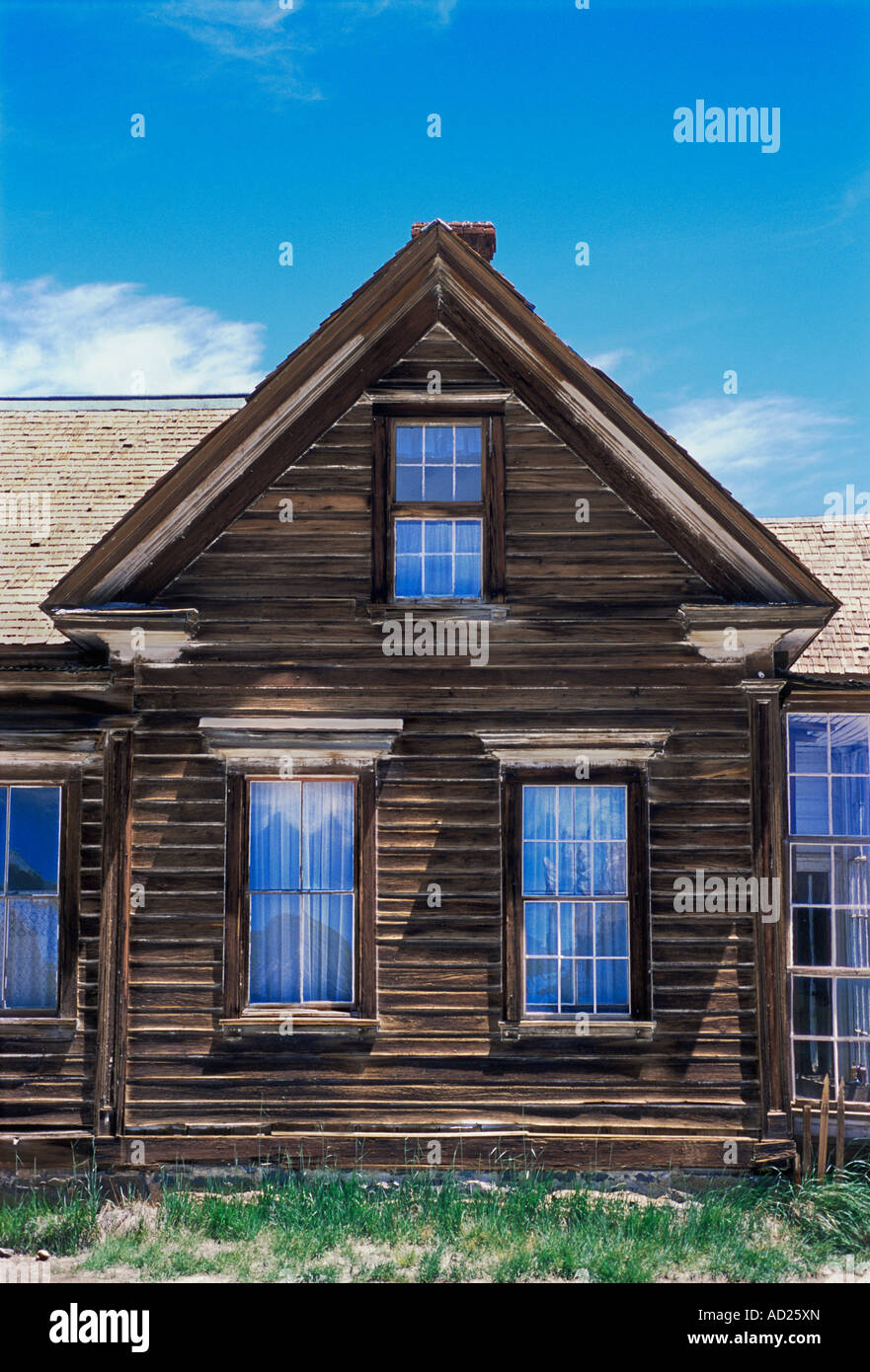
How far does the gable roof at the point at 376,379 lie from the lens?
30.8 feet

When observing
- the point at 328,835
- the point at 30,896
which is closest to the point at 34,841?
the point at 30,896

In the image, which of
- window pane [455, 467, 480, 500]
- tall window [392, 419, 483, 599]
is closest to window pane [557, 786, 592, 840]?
tall window [392, 419, 483, 599]

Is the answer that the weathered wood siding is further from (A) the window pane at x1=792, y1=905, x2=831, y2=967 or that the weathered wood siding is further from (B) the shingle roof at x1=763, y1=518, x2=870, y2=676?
(A) the window pane at x1=792, y1=905, x2=831, y2=967

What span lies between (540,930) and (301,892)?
6.21ft

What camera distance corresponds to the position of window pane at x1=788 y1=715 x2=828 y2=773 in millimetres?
11610

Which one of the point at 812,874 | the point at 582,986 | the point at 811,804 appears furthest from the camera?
the point at 812,874

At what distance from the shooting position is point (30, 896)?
9.80 m

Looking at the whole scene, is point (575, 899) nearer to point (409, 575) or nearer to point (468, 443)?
point (409, 575)

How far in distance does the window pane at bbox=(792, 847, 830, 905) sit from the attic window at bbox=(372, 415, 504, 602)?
23.3 ft

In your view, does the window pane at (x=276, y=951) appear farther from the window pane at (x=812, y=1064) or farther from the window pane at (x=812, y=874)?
the window pane at (x=812, y=874)

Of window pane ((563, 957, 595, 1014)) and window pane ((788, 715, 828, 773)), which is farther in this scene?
window pane ((788, 715, 828, 773))

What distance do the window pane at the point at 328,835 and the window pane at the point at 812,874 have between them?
24.0 feet

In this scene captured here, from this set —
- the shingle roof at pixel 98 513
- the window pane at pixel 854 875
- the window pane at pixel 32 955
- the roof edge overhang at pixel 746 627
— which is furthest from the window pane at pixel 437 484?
the window pane at pixel 854 875
